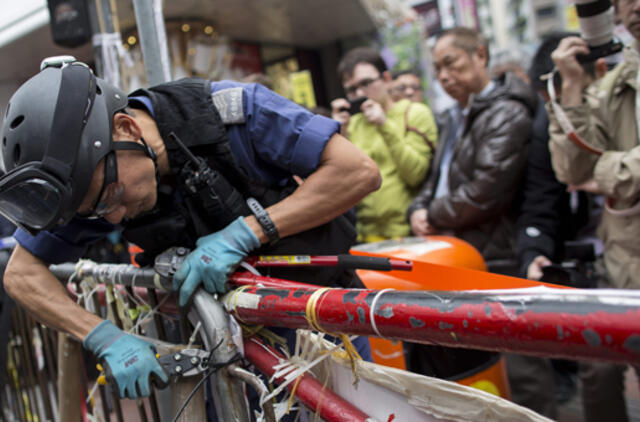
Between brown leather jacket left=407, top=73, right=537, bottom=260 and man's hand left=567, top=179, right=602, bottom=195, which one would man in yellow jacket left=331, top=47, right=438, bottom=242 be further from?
man's hand left=567, top=179, right=602, bottom=195

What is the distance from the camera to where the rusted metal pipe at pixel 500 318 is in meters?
0.59

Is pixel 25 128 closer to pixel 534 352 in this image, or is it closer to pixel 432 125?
pixel 534 352

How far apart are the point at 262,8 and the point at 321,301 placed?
774cm

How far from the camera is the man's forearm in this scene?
1.66m

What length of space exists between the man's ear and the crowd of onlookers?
4.60 ft

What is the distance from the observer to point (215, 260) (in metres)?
1.37

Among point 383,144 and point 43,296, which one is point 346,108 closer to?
point 383,144

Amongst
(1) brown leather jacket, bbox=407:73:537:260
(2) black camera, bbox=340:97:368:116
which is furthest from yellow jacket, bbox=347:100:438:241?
(1) brown leather jacket, bbox=407:73:537:260

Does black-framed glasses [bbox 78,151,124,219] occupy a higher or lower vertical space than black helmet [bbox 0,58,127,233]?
lower

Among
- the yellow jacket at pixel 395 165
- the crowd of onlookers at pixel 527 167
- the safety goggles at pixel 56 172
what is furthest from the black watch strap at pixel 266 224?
the yellow jacket at pixel 395 165

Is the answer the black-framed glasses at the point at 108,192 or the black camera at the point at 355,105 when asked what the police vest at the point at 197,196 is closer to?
the black-framed glasses at the point at 108,192

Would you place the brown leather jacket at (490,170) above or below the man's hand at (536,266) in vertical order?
above

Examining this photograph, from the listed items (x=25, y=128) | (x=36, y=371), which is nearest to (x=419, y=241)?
(x=25, y=128)

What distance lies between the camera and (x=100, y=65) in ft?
10.4
